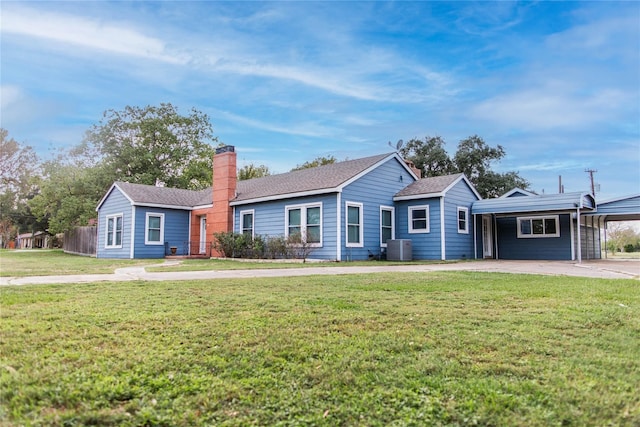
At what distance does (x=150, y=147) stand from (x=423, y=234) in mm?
23660

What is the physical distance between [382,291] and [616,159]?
95.6 feet

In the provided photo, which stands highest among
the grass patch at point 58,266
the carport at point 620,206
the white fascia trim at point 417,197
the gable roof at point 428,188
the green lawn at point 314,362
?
the gable roof at point 428,188

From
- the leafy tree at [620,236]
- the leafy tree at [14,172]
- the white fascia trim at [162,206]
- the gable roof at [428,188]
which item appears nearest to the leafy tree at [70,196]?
the white fascia trim at [162,206]

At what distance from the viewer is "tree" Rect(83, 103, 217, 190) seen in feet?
104

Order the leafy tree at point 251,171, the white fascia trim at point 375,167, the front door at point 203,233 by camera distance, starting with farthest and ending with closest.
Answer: the leafy tree at point 251,171 < the front door at point 203,233 < the white fascia trim at point 375,167

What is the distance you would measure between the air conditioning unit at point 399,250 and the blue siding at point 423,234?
1.03 m

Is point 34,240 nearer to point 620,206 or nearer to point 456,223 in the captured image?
point 456,223

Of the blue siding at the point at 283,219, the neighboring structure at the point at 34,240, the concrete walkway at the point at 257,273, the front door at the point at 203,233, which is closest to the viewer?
the concrete walkway at the point at 257,273

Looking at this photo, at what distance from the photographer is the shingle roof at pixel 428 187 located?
55.8ft

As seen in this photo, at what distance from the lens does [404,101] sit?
57.7ft

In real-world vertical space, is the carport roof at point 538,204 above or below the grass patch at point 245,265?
above

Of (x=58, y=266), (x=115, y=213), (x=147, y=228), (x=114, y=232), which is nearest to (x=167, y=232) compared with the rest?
(x=147, y=228)

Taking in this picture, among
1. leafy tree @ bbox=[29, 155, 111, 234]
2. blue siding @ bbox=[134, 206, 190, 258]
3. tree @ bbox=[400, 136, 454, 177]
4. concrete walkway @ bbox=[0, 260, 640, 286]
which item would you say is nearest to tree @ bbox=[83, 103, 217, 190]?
leafy tree @ bbox=[29, 155, 111, 234]

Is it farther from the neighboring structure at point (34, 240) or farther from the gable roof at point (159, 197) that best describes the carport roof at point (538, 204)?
the neighboring structure at point (34, 240)
